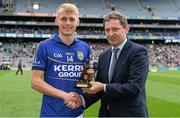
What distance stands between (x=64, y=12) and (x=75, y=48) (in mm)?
537

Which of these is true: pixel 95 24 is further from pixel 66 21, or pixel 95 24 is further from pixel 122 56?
pixel 122 56

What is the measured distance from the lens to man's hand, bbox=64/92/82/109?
512cm

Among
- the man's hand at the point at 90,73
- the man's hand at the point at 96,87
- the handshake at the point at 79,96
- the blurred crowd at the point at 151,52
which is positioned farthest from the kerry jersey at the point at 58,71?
the blurred crowd at the point at 151,52

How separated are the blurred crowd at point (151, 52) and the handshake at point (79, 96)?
58.8 m

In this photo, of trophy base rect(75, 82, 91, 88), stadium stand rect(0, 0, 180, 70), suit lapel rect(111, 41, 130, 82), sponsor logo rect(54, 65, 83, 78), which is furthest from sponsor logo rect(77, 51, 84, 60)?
stadium stand rect(0, 0, 180, 70)

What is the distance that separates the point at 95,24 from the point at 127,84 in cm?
7444

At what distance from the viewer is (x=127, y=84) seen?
489cm

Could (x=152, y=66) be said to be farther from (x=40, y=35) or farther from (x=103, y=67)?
(x=103, y=67)

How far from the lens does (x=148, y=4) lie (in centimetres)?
8488

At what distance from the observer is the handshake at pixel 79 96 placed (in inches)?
194

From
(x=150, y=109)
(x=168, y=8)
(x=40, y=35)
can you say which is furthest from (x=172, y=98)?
(x=168, y=8)

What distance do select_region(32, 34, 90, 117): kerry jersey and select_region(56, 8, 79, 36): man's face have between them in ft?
0.68

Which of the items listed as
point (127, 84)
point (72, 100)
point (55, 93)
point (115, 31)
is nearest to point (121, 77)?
point (127, 84)

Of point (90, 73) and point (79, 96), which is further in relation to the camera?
point (79, 96)
